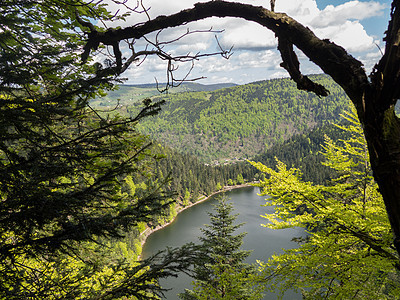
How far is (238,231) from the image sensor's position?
58094 mm

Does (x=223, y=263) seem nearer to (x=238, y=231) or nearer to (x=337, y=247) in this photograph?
(x=337, y=247)

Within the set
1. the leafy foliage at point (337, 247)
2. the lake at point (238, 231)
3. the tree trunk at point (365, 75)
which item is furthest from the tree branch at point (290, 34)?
the lake at point (238, 231)

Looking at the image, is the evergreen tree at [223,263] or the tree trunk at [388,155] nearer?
the tree trunk at [388,155]

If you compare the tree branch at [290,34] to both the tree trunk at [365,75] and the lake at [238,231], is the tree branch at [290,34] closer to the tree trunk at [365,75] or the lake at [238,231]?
the tree trunk at [365,75]

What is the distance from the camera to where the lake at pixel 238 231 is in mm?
36128

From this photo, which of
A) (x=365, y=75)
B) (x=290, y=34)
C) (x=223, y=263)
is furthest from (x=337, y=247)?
(x=223, y=263)

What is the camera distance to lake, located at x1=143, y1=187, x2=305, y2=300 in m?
36.1

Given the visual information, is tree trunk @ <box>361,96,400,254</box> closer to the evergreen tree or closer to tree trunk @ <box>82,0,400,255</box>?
tree trunk @ <box>82,0,400,255</box>

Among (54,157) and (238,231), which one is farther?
Result: (238,231)

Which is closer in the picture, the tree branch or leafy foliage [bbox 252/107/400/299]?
the tree branch

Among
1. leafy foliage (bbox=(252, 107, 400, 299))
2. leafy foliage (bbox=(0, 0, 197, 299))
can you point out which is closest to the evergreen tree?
leafy foliage (bbox=(252, 107, 400, 299))

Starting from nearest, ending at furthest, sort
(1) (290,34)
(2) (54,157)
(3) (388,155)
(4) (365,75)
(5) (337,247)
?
(3) (388,155), (4) (365,75), (1) (290,34), (2) (54,157), (5) (337,247)

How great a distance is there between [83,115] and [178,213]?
255 feet

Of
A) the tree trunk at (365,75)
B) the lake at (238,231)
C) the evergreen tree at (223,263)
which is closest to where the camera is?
the tree trunk at (365,75)
